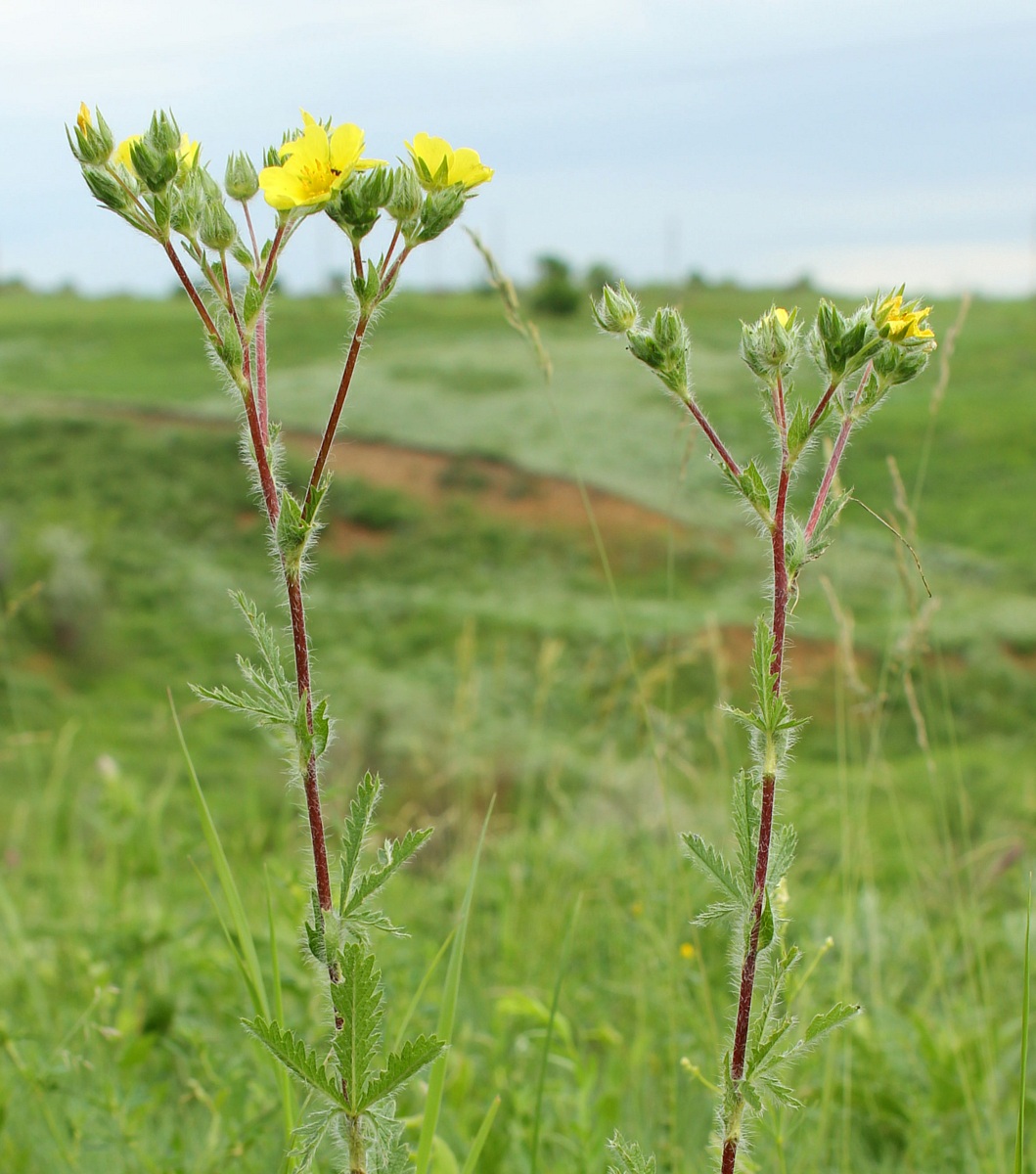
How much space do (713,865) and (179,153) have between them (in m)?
0.89

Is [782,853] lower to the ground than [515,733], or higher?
higher

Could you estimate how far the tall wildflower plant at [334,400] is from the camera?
100cm

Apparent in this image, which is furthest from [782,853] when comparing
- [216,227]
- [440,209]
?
[216,227]

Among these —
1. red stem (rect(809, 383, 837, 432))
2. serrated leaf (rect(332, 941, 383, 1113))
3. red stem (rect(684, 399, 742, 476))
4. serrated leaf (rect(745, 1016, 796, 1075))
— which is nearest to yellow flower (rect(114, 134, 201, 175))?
red stem (rect(684, 399, 742, 476))

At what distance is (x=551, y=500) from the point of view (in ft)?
48.8

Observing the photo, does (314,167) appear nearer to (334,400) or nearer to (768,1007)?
(334,400)

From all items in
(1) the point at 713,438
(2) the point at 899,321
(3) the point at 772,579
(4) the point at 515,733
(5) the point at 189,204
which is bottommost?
(4) the point at 515,733

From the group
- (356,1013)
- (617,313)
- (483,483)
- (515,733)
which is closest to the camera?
(356,1013)

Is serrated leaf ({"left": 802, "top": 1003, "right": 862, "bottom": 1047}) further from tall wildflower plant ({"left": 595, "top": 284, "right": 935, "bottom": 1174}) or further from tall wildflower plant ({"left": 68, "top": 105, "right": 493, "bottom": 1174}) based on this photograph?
tall wildflower plant ({"left": 68, "top": 105, "right": 493, "bottom": 1174})

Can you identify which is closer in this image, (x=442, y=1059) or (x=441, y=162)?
(x=441, y=162)

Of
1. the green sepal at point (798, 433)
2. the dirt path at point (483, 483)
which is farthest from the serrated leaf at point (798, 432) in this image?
the dirt path at point (483, 483)

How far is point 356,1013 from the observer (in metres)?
0.99

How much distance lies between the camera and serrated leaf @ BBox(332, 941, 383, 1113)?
0.98 metres

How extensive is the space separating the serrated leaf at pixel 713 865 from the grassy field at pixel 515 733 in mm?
470
